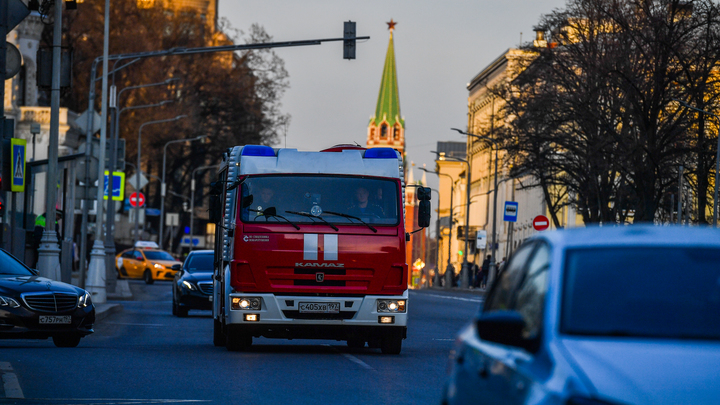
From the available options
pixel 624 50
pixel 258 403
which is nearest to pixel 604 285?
pixel 258 403

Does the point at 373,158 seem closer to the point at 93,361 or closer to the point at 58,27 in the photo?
the point at 93,361

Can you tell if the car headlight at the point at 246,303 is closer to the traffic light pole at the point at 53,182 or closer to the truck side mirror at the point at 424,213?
the truck side mirror at the point at 424,213

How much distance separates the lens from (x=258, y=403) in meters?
11.4

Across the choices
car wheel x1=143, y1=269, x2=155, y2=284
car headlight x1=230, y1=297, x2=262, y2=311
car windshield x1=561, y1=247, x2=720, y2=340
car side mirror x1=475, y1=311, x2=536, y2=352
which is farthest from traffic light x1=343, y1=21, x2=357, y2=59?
car wheel x1=143, y1=269, x2=155, y2=284

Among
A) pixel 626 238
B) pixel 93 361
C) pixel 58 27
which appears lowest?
pixel 93 361

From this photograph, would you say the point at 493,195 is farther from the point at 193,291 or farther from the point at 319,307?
the point at 319,307

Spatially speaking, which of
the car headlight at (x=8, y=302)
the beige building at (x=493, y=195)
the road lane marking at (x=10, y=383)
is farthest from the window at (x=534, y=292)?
the beige building at (x=493, y=195)

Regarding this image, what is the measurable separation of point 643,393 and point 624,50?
141 ft

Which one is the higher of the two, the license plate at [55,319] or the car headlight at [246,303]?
the car headlight at [246,303]

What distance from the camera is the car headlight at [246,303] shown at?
660 inches

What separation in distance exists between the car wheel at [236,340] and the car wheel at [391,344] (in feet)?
5.68

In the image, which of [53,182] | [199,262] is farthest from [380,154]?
[199,262]

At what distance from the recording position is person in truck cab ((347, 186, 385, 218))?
16984mm

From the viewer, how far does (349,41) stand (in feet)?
87.9
